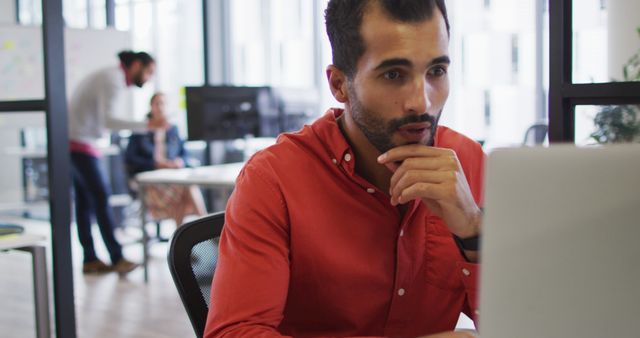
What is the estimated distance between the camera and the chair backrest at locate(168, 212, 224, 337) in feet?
3.95

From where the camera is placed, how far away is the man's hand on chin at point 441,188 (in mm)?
1015

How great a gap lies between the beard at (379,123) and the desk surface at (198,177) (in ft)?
8.75

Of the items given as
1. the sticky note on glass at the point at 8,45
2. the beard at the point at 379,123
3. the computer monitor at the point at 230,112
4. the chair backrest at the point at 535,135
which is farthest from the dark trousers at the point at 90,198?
the beard at the point at 379,123

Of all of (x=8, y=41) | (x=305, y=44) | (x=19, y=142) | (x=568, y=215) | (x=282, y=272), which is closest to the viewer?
(x=568, y=215)

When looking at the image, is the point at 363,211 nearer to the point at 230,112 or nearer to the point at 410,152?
the point at 410,152

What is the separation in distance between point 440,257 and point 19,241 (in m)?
1.16

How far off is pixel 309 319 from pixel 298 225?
172 mm

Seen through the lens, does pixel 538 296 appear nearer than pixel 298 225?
Yes

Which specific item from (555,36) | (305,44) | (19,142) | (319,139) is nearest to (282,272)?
(319,139)

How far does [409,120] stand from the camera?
1099mm

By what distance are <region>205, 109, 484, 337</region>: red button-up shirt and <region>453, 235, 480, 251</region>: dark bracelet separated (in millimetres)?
28

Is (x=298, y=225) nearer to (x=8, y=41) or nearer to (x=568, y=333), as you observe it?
(x=568, y=333)

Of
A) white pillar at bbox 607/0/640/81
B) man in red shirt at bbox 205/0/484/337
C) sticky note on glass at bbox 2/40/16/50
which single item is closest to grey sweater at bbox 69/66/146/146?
sticky note on glass at bbox 2/40/16/50

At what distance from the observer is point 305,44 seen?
20.3 ft
